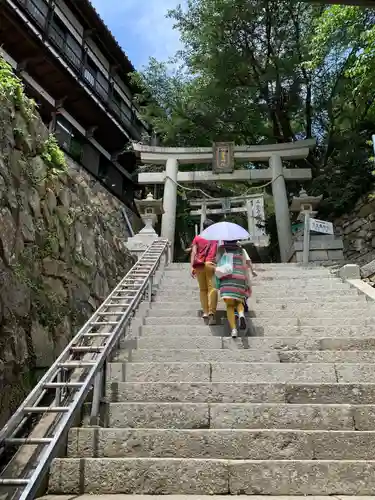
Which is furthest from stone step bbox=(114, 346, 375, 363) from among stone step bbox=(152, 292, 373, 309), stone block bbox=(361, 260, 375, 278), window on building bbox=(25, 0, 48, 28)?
window on building bbox=(25, 0, 48, 28)

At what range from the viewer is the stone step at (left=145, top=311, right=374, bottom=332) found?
5164 millimetres

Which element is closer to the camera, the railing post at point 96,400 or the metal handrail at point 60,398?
the metal handrail at point 60,398

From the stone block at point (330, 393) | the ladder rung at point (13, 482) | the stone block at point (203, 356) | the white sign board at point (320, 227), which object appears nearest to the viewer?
the ladder rung at point (13, 482)

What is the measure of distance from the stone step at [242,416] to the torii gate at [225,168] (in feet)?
32.2

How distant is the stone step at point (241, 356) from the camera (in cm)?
416

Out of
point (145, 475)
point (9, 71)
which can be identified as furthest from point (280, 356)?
point (9, 71)

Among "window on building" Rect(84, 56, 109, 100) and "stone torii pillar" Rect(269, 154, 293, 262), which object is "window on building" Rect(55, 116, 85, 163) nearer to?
"window on building" Rect(84, 56, 109, 100)

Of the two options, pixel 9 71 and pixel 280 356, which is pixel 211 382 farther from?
pixel 9 71

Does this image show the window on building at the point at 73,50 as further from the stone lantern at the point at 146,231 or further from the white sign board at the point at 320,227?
the white sign board at the point at 320,227

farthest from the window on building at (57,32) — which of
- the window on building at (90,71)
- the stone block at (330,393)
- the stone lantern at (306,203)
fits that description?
the stone block at (330,393)

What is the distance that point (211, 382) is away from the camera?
3.63 metres

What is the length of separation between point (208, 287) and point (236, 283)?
54cm

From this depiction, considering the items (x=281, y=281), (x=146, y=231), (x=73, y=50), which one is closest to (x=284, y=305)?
(x=281, y=281)

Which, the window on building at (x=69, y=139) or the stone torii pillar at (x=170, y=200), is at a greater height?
the window on building at (x=69, y=139)
